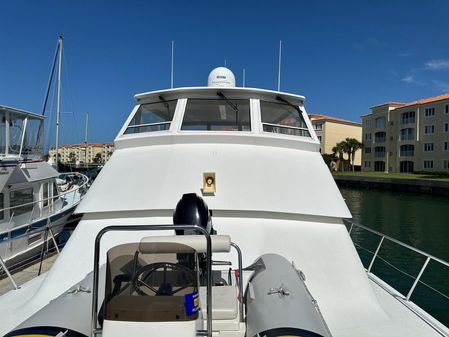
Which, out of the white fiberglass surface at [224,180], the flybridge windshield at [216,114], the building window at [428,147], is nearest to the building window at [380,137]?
the building window at [428,147]

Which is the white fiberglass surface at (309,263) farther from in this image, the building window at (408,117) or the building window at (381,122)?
the building window at (381,122)

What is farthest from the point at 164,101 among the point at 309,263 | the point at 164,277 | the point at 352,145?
the point at 352,145

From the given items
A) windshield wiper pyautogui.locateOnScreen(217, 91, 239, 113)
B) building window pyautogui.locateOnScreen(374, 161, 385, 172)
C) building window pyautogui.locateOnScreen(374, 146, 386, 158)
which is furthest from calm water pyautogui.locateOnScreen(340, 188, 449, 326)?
building window pyautogui.locateOnScreen(374, 146, 386, 158)

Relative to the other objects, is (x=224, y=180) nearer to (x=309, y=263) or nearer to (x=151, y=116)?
(x=309, y=263)

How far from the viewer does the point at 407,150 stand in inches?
2130

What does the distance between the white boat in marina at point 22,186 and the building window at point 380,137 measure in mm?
57598

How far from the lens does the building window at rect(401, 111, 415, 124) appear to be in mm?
52625

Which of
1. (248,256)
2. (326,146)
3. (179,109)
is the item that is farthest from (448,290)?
(326,146)

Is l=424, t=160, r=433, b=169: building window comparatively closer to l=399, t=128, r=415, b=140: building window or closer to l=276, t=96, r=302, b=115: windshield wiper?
l=399, t=128, r=415, b=140: building window

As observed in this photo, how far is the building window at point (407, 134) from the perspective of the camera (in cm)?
5266

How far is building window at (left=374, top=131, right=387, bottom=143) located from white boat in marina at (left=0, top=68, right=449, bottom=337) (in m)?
59.9

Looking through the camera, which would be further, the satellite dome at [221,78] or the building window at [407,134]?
the building window at [407,134]

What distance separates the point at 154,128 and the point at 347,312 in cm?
352

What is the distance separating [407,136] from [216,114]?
56.4 metres
